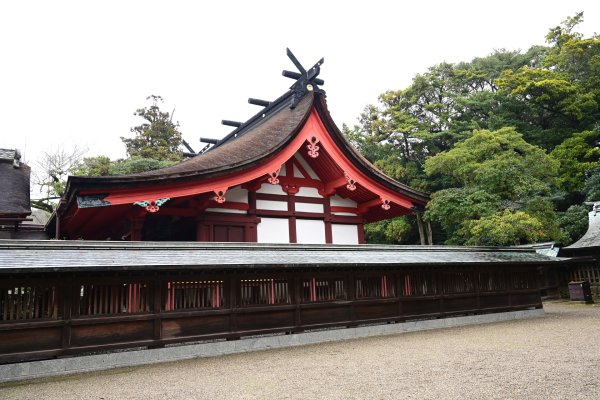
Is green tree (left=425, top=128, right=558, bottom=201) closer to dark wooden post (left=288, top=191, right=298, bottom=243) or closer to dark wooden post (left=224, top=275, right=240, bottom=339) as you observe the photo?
dark wooden post (left=288, top=191, right=298, bottom=243)

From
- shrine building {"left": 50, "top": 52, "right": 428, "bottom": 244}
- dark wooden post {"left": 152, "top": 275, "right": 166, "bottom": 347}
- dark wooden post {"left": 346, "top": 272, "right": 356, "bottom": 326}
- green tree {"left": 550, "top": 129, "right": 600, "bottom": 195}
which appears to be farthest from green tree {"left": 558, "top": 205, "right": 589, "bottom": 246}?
dark wooden post {"left": 152, "top": 275, "right": 166, "bottom": 347}

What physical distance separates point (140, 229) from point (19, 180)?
7.61 m

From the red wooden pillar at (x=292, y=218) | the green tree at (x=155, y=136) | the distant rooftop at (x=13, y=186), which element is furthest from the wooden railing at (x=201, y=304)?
the green tree at (x=155, y=136)

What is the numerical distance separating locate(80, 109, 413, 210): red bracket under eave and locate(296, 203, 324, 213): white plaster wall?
4.33 feet

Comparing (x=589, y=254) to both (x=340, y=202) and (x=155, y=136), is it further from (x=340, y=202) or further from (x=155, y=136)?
(x=155, y=136)

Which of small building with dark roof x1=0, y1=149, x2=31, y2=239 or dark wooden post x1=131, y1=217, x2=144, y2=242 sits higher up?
small building with dark roof x1=0, y1=149, x2=31, y2=239

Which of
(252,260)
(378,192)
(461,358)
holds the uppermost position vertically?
(378,192)

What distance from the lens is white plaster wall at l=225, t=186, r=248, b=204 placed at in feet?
41.2

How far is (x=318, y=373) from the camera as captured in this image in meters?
6.52

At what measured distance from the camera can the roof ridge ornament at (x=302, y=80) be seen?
1398 centimetres

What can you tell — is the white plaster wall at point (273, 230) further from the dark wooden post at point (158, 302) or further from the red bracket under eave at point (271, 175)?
the dark wooden post at point (158, 302)

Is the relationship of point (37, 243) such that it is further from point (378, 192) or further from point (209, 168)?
point (378, 192)

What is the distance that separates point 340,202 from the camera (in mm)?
14727

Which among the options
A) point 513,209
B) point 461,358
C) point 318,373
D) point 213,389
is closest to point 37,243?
point 213,389
